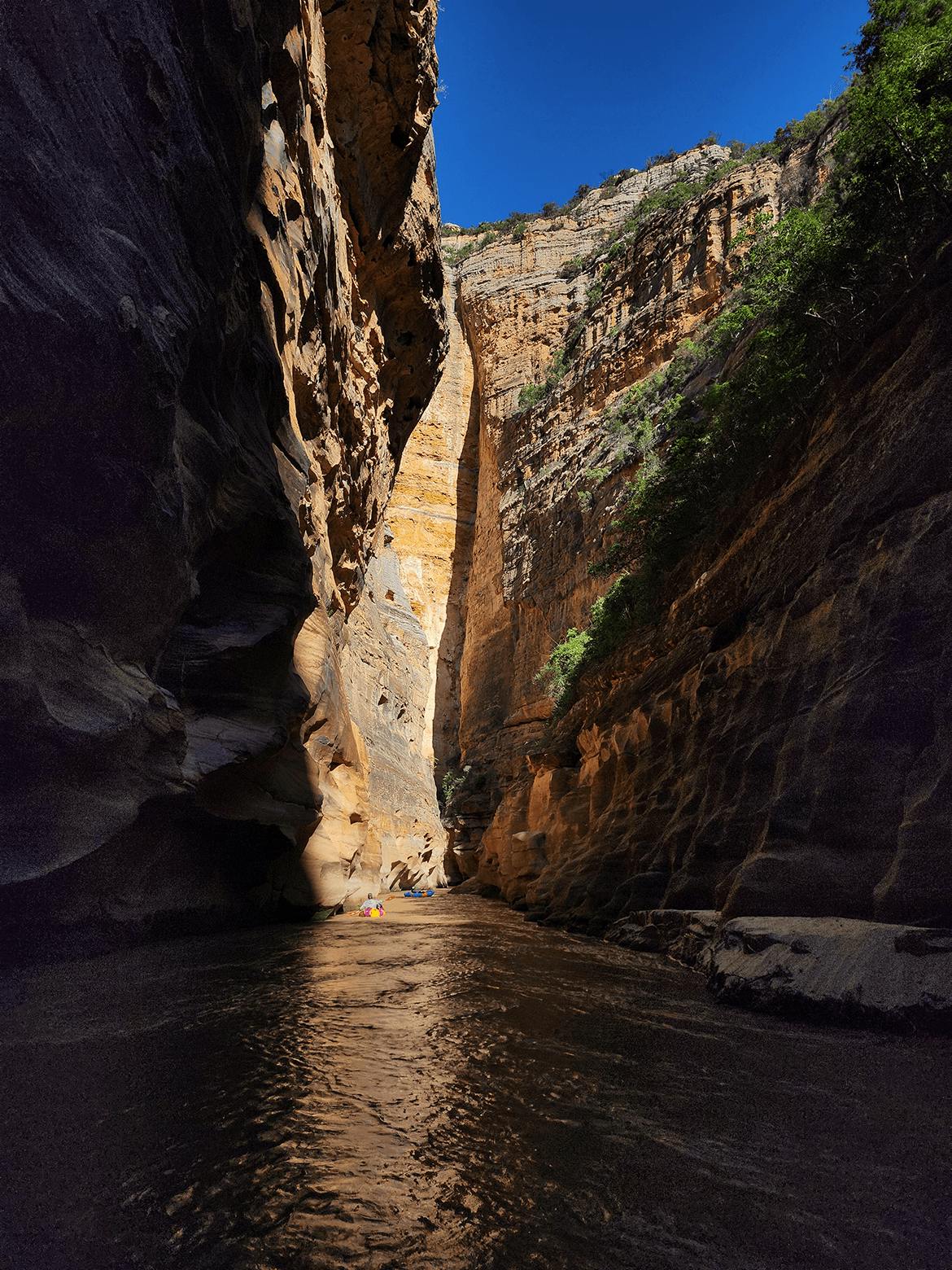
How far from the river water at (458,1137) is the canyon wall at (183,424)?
258cm

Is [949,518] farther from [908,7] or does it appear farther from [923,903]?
[908,7]

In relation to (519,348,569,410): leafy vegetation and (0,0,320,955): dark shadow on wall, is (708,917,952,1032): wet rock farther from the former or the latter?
(519,348,569,410): leafy vegetation

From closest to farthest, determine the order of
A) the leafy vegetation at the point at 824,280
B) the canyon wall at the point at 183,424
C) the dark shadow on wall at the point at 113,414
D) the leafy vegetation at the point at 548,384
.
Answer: the dark shadow on wall at the point at 113,414 → the canyon wall at the point at 183,424 → the leafy vegetation at the point at 824,280 → the leafy vegetation at the point at 548,384

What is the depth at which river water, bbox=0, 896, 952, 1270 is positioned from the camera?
5.85ft

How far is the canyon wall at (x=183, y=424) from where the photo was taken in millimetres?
4832

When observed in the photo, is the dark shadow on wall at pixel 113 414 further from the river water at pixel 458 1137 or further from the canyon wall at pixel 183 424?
the river water at pixel 458 1137

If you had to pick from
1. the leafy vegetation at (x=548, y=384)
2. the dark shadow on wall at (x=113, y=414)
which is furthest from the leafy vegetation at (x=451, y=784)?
the dark shadow on wall at (x=113, y=414)

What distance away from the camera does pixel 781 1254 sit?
5.72 ft

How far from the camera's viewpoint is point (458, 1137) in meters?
2.49

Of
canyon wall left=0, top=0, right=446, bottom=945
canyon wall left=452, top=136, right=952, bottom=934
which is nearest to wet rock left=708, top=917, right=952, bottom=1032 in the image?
canyon wall left=452, top=136, right=952, bottom=934

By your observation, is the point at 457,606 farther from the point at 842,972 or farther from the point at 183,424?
the point at 842,972

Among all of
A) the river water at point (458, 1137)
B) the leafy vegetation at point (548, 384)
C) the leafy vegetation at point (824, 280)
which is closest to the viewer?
the river water at point (458, 1137)

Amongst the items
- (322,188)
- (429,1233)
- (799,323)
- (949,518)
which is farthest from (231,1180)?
(322,188)

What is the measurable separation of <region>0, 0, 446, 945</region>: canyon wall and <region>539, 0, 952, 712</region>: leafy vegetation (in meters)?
7.44
